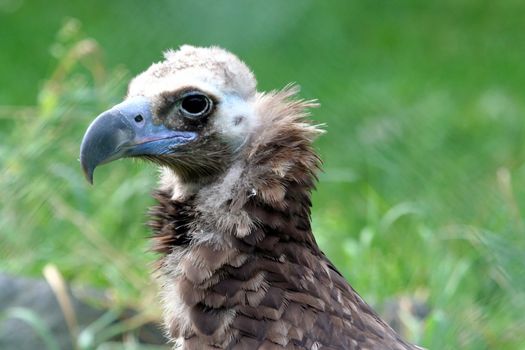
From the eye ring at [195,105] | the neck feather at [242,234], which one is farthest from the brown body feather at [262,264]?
the eye ring at [195,105]

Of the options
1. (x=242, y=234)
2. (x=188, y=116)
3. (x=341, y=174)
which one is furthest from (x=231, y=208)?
(x=341, y=174)

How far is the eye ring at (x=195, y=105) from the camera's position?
3205mm

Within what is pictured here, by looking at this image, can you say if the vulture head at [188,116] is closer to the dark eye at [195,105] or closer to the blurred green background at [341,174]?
the dark eye at [195,105]

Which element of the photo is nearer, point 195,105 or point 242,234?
point 242,234

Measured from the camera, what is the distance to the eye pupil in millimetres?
3209

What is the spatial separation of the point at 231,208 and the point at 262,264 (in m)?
0.17

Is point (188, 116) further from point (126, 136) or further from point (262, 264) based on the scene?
point (262, 264)

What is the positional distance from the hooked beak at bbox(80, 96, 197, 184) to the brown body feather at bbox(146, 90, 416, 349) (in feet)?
0.53

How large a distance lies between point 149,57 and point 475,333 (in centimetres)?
342

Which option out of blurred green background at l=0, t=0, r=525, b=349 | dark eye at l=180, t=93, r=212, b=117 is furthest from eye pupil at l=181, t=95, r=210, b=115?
blurred green background at l=0, t=0, r=525, b=349

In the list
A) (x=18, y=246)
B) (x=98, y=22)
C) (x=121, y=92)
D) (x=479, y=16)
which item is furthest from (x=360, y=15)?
(x=18, y=246)

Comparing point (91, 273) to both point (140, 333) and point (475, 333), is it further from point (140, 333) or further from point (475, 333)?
point (475, 333)

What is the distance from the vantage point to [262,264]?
10.2ft

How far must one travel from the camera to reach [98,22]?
28.8ft
